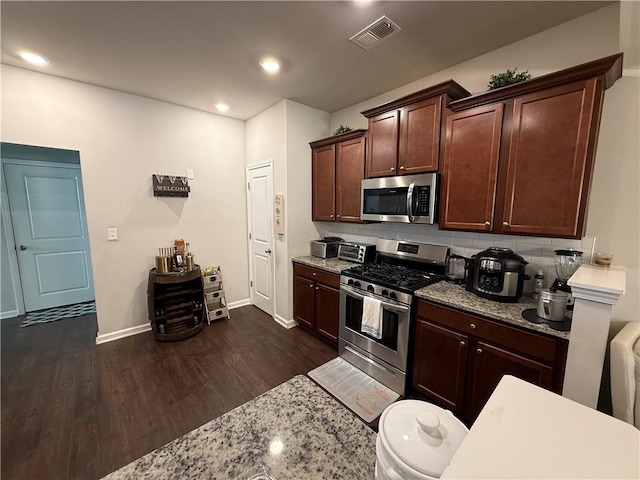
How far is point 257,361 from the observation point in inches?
108

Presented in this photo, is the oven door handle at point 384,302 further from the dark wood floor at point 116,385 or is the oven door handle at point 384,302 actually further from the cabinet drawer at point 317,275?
the dark wood floor at point 116,385

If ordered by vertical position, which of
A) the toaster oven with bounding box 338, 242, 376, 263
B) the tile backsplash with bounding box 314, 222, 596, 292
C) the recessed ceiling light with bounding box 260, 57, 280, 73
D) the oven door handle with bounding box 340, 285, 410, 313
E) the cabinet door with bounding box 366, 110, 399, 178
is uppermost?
the recessed ceiling light with bounding box 260, 57, 280, 73

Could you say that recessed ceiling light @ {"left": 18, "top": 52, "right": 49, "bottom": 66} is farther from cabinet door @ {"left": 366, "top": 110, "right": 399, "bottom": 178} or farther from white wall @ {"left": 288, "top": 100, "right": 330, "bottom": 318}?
cabinet door @ {"left": 366, "top": 110, "right": 399, "bottom": 178}

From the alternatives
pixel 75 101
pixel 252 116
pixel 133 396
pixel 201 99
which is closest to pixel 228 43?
pixel 201 99

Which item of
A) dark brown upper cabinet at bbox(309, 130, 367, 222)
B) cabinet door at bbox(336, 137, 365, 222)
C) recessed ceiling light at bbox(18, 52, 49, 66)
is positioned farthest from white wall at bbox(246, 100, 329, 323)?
recessed ceiling light at bbox(18, 52, 49, 66)

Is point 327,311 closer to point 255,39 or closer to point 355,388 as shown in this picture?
point 355,388

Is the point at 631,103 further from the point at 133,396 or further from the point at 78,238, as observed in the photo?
the point at 78,238

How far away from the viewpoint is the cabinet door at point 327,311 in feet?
9.43

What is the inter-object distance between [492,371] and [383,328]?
0.83 meters

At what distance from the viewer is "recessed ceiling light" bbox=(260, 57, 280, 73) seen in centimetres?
231

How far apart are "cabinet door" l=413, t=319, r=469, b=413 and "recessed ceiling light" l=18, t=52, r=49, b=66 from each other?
398 cm

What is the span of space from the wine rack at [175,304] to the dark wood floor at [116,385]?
5.4 inches

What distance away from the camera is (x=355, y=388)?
236 cm

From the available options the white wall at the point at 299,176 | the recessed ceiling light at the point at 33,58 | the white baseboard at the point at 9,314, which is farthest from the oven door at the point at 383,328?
the white baseboard at the point at 9,314
